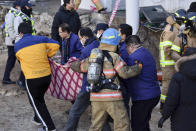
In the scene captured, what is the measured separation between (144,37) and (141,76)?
446cm

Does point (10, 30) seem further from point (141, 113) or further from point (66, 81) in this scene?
point (141, 113)

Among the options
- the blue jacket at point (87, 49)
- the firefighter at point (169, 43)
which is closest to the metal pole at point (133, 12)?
the firefighter at point (169, 43)

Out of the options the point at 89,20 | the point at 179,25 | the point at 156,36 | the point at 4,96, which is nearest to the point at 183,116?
the point at 179,25

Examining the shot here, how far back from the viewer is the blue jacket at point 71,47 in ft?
18.1

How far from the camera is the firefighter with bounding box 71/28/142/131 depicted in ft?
12.9

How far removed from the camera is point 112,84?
13.0 feet

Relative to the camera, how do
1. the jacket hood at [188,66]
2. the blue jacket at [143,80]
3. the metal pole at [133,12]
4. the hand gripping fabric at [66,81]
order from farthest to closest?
the metal pole at [133,12], the hand gripping fabric at [66,81], the blue jacket at [143,80], the jacket hood at [188,66]

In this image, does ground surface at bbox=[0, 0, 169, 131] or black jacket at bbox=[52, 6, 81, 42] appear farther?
black jacket at bbox=[52, 6, 81, 42]

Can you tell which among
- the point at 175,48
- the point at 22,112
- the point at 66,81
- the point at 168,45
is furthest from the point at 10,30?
the point at 175,48

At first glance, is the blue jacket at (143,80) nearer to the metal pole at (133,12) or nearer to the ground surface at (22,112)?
the ground surface at (22,112)

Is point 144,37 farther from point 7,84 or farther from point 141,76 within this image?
point 141,76

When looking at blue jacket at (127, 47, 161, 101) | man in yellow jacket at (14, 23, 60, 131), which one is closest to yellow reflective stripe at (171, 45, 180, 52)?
blue jacket at (127, 47, 161, 101)

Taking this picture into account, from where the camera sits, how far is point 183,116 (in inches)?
136

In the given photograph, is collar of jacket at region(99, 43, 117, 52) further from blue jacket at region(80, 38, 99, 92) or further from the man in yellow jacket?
the man in yellow jacket
